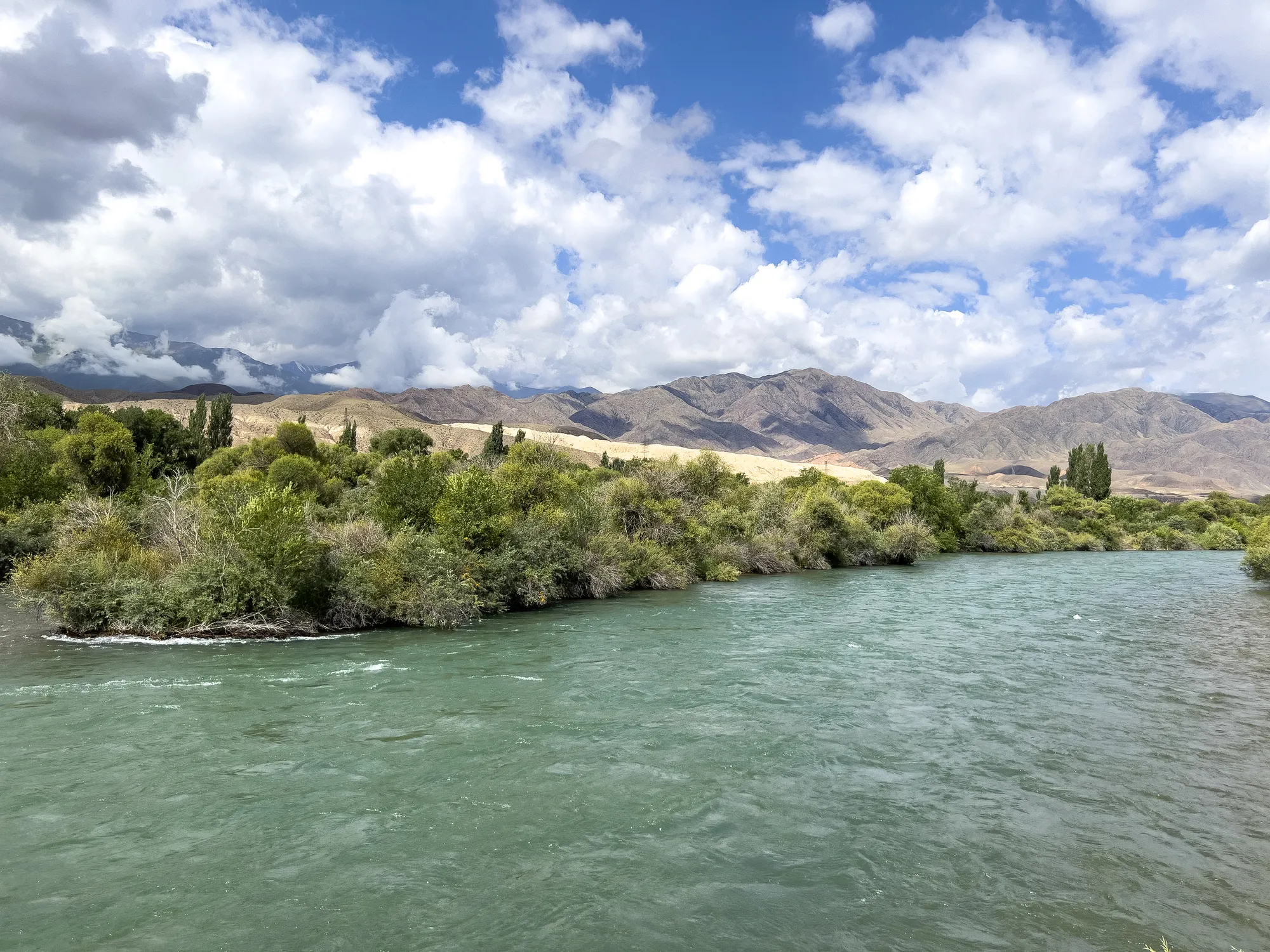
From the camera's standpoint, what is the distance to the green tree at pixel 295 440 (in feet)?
261

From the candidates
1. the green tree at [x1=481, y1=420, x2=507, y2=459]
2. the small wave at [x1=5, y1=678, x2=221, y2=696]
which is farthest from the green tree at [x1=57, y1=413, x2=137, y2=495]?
the small wave at [x1=5, y1=678, x2=221, y2=696]

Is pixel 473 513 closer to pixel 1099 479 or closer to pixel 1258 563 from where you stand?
pixel 1258 563

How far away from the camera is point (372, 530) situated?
31156 mm

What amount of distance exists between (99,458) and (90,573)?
140 ft

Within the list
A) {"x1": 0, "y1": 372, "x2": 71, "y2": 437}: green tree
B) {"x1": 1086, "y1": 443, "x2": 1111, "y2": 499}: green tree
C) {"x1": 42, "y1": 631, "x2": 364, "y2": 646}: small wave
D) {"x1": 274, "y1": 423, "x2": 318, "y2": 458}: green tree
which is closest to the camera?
{"x1": 42, "y1": 631, "x2": 364, "y2": 646}: small wave

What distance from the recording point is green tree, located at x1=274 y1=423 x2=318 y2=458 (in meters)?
79.7

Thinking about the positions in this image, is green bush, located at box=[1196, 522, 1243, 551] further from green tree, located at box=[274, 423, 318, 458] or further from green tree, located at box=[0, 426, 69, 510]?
green tree, located at box=[0, 426, 69, 510]

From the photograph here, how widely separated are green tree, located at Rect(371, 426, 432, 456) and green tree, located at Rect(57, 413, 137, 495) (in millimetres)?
32481

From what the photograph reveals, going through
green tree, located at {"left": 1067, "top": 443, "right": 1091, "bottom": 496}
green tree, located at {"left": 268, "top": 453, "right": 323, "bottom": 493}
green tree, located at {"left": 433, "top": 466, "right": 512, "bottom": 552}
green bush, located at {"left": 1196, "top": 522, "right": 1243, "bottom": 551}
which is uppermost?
green tree, located at {"left": 1067, "top": 443, "right": 1091, "bottom": 496}

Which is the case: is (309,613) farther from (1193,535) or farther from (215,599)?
(1193,535)

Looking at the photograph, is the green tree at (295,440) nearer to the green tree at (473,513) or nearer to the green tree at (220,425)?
the green tree at (220,425)

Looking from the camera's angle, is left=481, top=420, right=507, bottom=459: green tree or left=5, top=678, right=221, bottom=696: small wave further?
left=481, top=420, right=507, bottom=459: green tree

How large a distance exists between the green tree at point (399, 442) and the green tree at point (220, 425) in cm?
1693

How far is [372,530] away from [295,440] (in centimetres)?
5652
